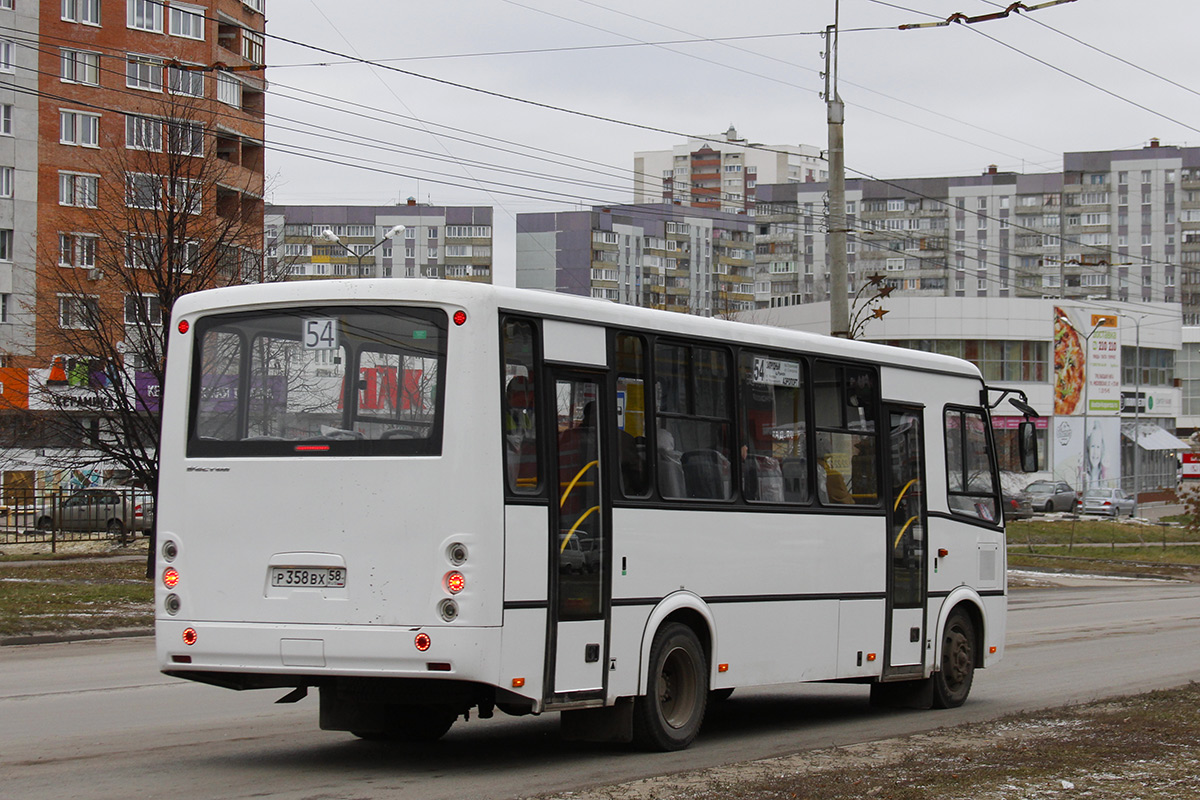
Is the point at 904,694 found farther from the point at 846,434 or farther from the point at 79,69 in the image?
the point at 79,69

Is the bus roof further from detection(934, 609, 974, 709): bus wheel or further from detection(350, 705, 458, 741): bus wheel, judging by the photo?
detection(934, 609, 974, 709): bus wheel

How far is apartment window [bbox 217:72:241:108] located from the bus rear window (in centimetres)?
6509

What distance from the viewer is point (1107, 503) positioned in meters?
75.1

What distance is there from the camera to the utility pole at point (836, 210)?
24.4 meters

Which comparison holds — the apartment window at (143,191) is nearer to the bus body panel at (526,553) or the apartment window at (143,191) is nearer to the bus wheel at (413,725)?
the bus wheel at (413,725)

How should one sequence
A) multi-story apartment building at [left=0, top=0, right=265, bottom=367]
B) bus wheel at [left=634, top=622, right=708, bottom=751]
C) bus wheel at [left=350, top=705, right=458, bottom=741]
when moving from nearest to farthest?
bus wheel at [left=634, top=622, right=708, bottom=751], bus wheel at [left=350, top=705, right=458, bottom=741], multi-story apartment building at [left=0, top=0, right=265, bottom=367]

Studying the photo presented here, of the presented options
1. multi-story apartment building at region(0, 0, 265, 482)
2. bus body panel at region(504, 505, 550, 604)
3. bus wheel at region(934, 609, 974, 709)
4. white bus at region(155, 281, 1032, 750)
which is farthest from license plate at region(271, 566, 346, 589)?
multi-story apartment building at region(0, 0, 265, 482)

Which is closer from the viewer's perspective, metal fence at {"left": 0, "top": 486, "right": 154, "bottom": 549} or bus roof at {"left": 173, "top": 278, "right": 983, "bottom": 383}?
bus roof at {"left": 173, "top": 278, "right": 983, "bottom": 383}

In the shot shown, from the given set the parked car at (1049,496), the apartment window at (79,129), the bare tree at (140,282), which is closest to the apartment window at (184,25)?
the apartment window at (79,129)

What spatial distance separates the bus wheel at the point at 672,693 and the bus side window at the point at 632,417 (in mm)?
987

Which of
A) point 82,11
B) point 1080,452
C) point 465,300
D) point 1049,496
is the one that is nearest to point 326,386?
point 465,300

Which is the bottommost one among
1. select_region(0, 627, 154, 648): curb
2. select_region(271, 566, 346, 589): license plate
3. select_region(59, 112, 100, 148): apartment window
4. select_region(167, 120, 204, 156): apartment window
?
select_region(0, 627, 154, 648): curb

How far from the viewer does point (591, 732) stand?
986cm

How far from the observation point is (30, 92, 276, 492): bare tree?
28203 mm
